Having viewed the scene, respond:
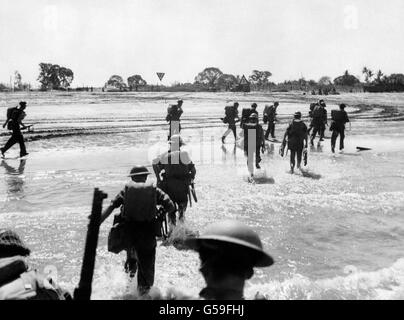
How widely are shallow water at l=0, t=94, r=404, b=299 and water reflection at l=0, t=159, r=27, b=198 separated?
0.03 metres

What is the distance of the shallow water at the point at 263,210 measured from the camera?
609cm

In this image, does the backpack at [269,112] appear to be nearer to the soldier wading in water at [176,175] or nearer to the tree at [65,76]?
the soldier wading in water at [176,175]

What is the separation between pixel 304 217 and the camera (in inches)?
349

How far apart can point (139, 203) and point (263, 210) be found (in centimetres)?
456

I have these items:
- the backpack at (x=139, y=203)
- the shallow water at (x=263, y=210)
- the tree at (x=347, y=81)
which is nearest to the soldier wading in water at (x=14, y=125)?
the shallow water at (x=263, y=210)

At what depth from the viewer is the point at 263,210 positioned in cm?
938

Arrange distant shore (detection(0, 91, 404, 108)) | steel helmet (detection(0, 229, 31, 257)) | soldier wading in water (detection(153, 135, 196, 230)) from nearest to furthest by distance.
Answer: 1. steel helmet (detection(0, 229, 31, 257))
2. soldier wading in water (detection(153, 135, 196, 230))
3. distant shore (detection(0, 91, 404, 108))

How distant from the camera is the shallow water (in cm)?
609

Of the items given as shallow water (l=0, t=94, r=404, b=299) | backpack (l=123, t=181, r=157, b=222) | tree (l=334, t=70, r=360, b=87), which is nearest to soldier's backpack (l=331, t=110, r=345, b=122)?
shallow water (l=0, t=94, r=404, b=299)

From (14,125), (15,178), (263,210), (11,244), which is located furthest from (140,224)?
(14,125)

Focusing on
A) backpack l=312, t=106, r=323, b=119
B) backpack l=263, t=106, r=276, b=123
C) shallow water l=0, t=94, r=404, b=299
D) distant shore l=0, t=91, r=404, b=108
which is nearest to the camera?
shallow water l=0, t=94, r=404, b=299

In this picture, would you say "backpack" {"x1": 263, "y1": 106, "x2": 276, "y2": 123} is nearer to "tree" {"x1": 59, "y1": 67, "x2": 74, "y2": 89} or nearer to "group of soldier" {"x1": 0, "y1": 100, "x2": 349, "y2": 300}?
"group of soldier" {"x1": 0, "y1": 100, "x2": 349, "y2": 300}
